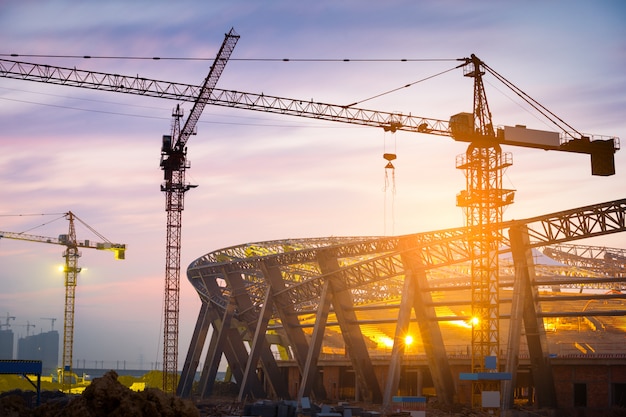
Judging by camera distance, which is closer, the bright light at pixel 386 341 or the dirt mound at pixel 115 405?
the dirt mound at pixel 115 405

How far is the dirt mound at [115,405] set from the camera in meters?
36.7

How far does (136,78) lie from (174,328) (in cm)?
3313

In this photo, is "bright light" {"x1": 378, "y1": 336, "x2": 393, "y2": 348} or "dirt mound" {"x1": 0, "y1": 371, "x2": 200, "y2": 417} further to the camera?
"bright light" {"x1": 378, "y1": 336, "x2": 393, "y2": 348}

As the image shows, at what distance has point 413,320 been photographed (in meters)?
72.8

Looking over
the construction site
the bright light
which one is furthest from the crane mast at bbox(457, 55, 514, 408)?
the bright light

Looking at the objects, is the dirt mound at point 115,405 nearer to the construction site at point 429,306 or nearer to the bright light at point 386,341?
the construction site at point 429,306

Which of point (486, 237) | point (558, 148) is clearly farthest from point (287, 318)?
point (558, 148)

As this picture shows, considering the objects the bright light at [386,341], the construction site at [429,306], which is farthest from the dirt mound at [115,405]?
the bright light at [386,341]

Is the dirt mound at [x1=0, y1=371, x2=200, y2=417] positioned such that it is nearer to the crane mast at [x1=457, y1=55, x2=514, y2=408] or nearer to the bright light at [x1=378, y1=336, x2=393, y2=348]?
the crane mast at [x1=457, y1=55, x2=514, y2=408]

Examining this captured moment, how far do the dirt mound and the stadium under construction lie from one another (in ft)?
92.9

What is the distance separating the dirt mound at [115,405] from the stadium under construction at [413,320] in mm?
28306

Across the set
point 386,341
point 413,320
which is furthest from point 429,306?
point 386,341

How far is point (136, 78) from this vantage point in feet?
303

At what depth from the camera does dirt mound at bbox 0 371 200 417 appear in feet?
120
